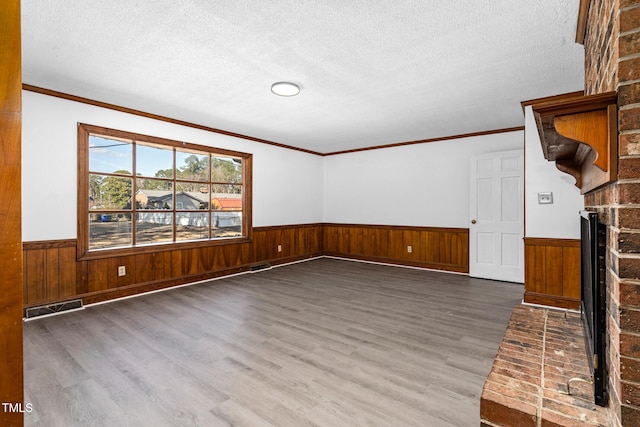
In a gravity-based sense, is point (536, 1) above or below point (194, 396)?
above

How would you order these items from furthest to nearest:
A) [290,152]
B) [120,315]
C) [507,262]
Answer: [290,152] → [507,262] → [120,315]

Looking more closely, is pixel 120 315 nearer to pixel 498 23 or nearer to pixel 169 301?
pixel 169 301

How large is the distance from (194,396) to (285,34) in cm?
254

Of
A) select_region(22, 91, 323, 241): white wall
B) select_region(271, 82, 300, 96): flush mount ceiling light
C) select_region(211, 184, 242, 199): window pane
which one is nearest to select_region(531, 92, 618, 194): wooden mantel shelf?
select_region(271, 82, 300, 96): flush mount ceiling light

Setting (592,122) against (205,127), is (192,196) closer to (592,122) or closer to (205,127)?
(205,127)

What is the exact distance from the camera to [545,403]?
1354 millimetres

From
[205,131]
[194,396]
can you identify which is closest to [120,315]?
[194,396]

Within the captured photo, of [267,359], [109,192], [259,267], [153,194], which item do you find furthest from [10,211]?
[259,267]

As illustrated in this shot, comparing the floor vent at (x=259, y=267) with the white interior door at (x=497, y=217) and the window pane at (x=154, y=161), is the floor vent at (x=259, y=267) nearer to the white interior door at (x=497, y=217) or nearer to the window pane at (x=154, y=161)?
the window pane at (x=154, y=161)

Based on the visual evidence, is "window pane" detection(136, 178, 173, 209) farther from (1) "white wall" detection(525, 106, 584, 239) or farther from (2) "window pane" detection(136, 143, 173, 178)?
(1) "white wall" detection(525, 106, 584, 239)

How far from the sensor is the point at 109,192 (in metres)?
4.06

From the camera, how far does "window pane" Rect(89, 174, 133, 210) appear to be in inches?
154

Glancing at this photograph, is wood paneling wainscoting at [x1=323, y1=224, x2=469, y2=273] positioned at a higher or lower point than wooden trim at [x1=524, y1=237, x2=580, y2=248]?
lower

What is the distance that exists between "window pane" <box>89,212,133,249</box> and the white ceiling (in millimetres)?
1430
